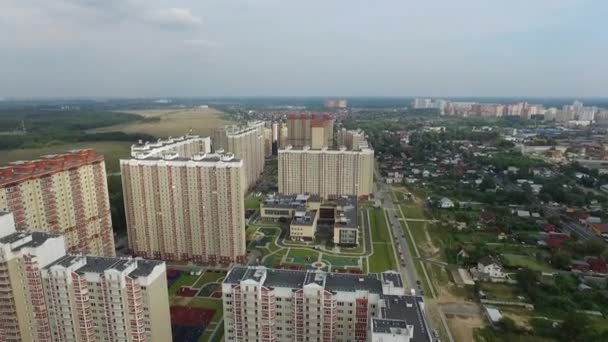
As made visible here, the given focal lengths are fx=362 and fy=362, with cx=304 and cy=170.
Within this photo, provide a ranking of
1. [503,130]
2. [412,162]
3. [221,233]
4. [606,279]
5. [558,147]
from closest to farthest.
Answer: [606,279] < [221,233] < [412,162] < [558,147] < [503,130]

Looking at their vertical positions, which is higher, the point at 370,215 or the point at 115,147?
the point at 115,147

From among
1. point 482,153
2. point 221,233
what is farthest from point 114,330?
point 482,153

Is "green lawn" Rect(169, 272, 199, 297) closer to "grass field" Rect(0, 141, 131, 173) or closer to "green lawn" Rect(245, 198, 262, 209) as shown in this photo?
"green lawn" Rect(245, 198, 262, 209)

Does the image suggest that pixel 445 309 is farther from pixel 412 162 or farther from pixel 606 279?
pixel 412 162

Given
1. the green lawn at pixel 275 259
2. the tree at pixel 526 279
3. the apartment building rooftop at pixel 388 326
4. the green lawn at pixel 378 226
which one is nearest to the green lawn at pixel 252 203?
the green lawn at pixel 275 259

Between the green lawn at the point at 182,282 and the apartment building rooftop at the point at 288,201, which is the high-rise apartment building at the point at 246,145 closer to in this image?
the apartment building rooftop at the point at 288,201

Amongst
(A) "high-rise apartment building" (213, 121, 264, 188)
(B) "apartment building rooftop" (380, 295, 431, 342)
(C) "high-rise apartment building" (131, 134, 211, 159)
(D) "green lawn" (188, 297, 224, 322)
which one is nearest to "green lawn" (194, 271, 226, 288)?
(D) "green lawn" (188, 297, 224, 322)
